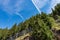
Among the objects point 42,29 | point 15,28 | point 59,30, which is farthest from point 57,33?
point 15,28

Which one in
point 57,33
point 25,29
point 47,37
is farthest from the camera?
point 25,29

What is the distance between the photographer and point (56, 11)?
13538 cm

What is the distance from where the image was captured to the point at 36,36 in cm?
7125

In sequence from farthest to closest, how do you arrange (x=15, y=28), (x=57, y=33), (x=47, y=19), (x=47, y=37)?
1. (x=15, y=28)
2. (x=47, y=19)
3. (x=57, y=33)
4. (x=47, y=37)

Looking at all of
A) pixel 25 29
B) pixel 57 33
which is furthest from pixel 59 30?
pixel 25 29

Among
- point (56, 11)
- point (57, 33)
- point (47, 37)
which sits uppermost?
point (56, 11)

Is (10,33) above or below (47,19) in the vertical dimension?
above

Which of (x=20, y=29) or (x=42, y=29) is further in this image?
(x=20, y=29)

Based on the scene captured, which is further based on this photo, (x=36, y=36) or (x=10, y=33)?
(x=10, y=33)

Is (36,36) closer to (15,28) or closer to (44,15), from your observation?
(44,15)

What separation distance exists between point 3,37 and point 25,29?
17803 mm

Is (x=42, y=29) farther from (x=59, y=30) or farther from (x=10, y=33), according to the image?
(x=10, y=33)

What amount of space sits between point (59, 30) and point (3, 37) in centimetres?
5146

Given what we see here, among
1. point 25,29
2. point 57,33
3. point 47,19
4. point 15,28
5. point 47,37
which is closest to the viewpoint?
point 47,37
